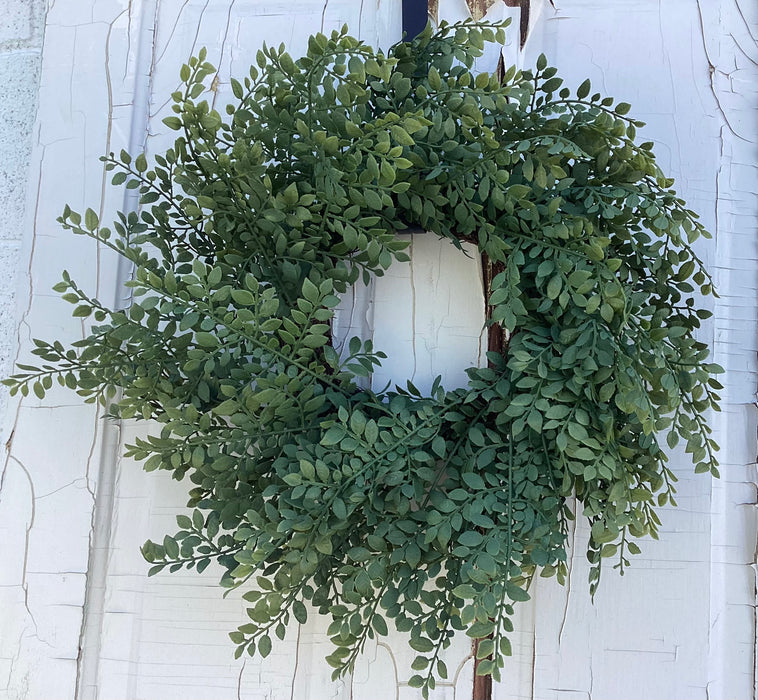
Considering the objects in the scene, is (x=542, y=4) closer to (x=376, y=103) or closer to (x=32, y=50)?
(x=376, y=103)

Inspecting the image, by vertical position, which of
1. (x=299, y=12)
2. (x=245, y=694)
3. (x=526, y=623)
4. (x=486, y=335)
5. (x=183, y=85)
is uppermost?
(x=299, y=12)

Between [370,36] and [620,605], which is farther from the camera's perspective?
[370,36]

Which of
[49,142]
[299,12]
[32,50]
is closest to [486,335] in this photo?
[299,12]

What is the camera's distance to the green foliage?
82 cm

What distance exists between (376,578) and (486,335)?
0.39 m

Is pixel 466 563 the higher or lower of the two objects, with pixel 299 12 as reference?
lower

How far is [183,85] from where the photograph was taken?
126 centimetres

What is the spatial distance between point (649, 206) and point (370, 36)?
57 cm

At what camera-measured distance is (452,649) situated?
104 cm

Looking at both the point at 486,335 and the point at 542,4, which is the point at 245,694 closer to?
the point at 486,335

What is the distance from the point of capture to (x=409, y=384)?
0.95 meters

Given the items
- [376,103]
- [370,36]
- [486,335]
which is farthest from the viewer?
[370,36]

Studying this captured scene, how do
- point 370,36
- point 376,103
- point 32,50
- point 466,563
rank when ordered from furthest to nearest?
point 32,50 → point 370,36 → point 376,103 → point 466,563

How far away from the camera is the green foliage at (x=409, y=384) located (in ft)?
2.70
